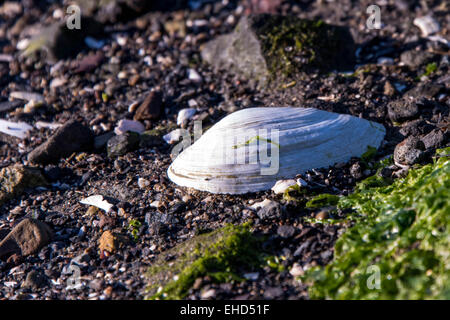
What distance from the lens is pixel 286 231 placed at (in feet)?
10.1

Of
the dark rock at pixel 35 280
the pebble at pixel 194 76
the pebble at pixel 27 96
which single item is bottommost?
the dark rock at pixel 35 280

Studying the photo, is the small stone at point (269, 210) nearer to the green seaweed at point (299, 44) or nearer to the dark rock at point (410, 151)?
the dark rock at point (410, 151)

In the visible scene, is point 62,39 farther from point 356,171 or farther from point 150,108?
point 356,171

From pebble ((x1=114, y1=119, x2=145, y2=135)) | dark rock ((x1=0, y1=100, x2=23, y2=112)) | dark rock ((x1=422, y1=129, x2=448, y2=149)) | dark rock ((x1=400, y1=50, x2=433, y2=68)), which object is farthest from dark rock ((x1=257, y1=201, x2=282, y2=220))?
dark rock ((x1=0, y1=100, x2=23, y2=112))

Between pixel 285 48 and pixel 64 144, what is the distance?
2182mm

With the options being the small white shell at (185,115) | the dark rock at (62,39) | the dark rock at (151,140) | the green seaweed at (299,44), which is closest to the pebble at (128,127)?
the dark rock at (151,140)

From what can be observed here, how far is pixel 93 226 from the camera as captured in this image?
11.6 feet

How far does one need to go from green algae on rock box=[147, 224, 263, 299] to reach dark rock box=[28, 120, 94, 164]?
163 centimetres

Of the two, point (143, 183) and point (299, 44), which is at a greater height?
point (299, 44)

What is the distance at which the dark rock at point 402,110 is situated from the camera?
393 cm

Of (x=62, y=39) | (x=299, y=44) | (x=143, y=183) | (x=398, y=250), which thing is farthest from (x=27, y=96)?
(x=398, y=250)

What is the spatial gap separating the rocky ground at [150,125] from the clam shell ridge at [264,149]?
101mm

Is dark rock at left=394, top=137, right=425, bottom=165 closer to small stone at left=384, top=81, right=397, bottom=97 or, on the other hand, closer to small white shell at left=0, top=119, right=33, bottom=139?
small stone at left=384, top=81, right=397, bottom=97

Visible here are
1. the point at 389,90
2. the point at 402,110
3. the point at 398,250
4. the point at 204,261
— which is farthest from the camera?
the point at 389,90
